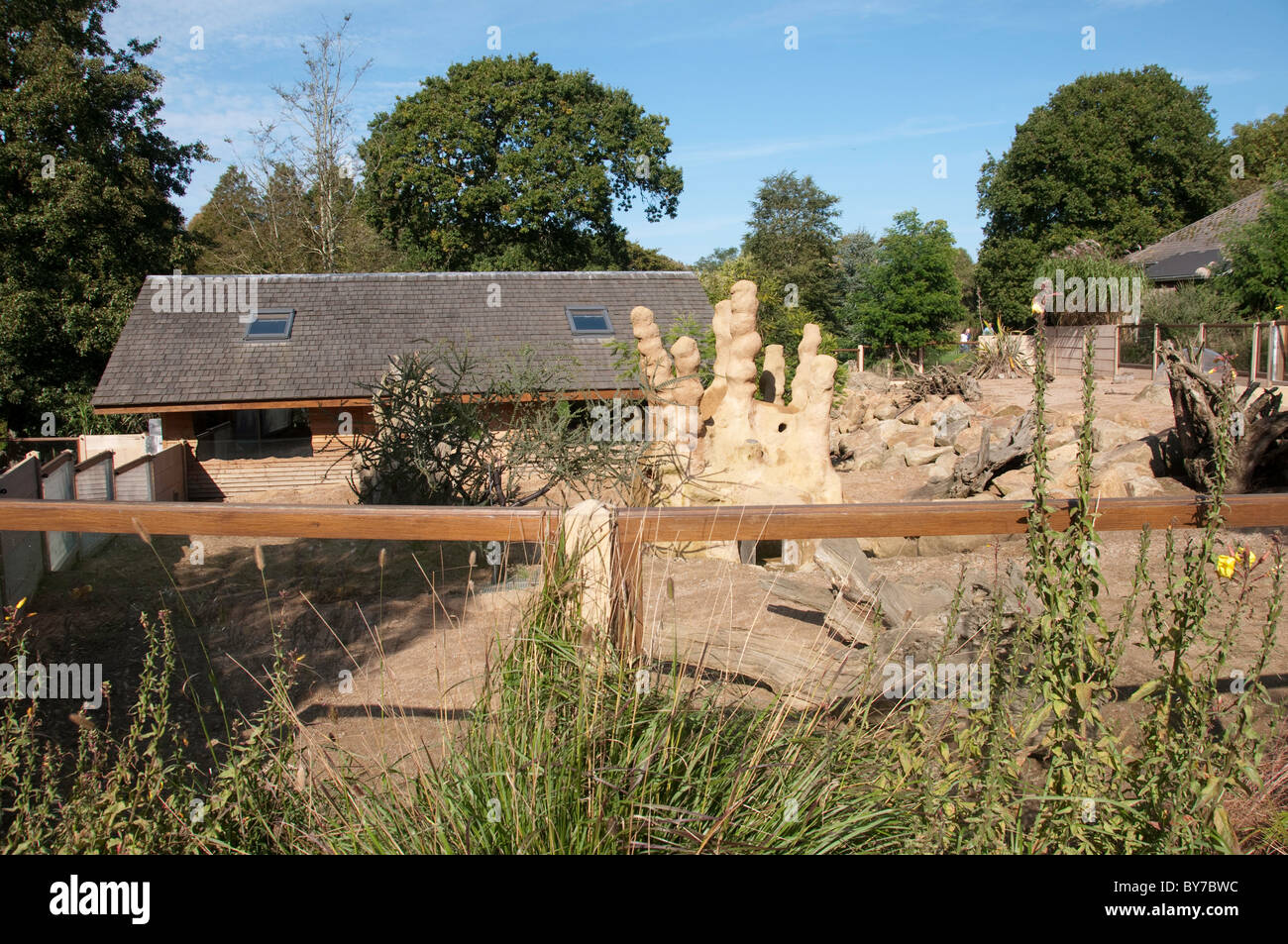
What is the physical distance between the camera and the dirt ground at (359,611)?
4.60 meters

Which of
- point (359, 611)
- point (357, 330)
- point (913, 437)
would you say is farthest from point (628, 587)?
point (357, 330)

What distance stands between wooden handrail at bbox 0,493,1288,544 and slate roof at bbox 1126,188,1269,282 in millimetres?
34358

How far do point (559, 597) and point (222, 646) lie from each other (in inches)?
217

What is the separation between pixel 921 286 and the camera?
38.2 meters

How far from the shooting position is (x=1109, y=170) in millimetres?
43312

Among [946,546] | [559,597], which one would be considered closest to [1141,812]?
[559,597]

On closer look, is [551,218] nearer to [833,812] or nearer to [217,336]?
[217,336]

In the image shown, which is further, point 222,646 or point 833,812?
point 222,646

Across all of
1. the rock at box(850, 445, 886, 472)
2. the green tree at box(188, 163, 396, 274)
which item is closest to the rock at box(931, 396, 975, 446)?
the rock at box(850, 445, 886, 472)

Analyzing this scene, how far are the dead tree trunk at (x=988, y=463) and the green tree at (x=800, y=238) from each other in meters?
38.1

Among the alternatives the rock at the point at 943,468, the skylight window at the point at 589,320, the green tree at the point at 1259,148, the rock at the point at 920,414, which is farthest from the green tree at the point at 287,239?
the green tree at the point at 1259,148

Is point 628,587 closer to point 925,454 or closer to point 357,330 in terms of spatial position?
point 925,454
